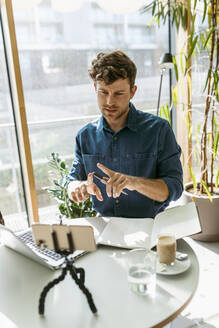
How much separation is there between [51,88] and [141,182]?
1787 millimetres

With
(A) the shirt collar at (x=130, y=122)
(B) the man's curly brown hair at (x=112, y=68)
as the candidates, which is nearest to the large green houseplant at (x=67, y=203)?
(A) the shirt collar at (x=130, y=122)

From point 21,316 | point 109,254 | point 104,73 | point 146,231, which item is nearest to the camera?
point 21,316

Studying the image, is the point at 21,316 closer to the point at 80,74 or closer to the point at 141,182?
the point at 141,182

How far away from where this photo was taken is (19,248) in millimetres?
1114

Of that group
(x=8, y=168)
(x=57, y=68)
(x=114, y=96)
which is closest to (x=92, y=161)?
(x=114, y=96)

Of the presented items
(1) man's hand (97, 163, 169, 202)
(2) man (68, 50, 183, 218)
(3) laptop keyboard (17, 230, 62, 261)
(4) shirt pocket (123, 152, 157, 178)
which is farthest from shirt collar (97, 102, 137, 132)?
(3) laptop keyboard (17, 230, 62, 261)

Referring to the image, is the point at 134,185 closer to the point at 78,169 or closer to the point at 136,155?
the point at 136,155

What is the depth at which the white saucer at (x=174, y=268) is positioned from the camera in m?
0.95

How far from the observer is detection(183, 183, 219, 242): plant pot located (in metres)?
2.48

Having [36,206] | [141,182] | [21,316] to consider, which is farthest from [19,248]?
[36,206]

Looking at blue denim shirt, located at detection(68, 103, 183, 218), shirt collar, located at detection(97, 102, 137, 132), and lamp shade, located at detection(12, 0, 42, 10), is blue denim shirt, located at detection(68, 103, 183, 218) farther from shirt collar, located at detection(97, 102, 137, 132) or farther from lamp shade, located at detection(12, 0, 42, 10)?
lamp shade, located at detection(12, 0, 42, 10)

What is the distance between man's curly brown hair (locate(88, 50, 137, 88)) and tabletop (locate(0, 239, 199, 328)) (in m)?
0.79

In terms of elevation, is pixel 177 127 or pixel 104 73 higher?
pixel 104 73

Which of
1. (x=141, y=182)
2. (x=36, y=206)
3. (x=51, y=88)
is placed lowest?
(x=36, y=206)
